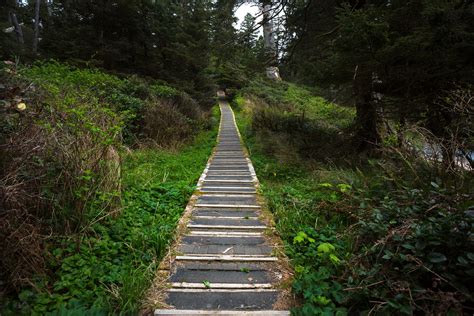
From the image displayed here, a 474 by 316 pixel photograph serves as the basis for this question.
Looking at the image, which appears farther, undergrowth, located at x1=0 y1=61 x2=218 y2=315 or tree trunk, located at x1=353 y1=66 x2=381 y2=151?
tree trunk, located at x1=353 y1=66 x2=381 y2=151

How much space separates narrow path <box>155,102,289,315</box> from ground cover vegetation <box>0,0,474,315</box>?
280 mm

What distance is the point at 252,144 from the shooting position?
472 inches

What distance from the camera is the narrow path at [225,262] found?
8.71 feet

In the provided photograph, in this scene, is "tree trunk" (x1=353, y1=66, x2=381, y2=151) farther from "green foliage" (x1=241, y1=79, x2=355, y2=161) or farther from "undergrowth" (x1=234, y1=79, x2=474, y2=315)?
"undergrowth" (x1=234, y1=79, x2=474, y2=315)

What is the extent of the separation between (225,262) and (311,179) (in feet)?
11.6

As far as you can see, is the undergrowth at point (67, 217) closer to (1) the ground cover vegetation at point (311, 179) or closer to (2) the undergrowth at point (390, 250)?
(1) the ground cover vegetation at point (311, 179)

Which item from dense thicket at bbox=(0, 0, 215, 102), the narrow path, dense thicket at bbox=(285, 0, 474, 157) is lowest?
the narrow path

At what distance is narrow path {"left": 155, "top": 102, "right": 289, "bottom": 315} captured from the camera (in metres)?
2.65

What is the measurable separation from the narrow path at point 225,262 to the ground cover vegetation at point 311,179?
0.92 feet

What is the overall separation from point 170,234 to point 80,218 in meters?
1.08

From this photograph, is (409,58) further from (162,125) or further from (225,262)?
(162,125)

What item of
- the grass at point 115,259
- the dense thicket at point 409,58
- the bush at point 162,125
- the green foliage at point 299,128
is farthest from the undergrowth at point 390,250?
the bush at point 162,125

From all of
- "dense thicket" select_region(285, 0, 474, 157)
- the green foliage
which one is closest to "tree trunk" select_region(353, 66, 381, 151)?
"dense thicket" select_region(285, 0, 474, 157)

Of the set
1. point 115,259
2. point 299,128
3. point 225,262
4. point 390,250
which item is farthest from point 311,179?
point 299,128
